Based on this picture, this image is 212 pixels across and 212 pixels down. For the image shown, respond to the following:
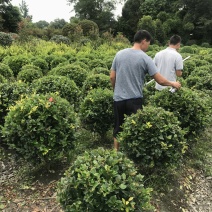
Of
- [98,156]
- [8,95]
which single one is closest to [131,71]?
[98,156]

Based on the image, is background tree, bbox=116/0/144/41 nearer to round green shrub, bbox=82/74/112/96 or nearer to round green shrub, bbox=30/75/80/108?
round green shrub, bbox=82/74/112/96

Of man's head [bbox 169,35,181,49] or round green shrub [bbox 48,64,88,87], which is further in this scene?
round green shrub [bbox 48,64,88,87]

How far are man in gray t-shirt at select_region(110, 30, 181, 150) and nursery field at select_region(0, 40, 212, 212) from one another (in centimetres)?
38

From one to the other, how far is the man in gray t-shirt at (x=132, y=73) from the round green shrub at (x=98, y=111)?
0.51 meters

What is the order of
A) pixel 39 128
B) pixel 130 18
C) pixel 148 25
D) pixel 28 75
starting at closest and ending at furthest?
pixel 39 128
pixel 28 75
pixel 148 25
pixel 130 18

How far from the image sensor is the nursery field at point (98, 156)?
2.57 metres

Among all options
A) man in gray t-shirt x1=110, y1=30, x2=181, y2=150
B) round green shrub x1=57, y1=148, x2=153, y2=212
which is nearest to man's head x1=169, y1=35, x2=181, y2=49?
man in gray t-shirt x1=110, y1=30, x2=181, y2=150

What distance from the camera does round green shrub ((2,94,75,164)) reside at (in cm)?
348

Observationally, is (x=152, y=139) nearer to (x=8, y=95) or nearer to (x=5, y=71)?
(x=8, y=95)

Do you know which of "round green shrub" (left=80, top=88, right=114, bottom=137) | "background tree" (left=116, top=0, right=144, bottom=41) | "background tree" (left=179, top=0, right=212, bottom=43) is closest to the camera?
"round green shrub" (left=80, top=88, right=114, bottom=137)

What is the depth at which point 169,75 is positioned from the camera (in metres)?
5.22

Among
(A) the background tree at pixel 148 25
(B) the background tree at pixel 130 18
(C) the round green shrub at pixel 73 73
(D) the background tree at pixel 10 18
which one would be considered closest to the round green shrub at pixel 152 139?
(C) the round green shrub at pixel 73 73

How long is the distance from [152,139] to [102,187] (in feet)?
4.23

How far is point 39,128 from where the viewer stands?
3.45 m
